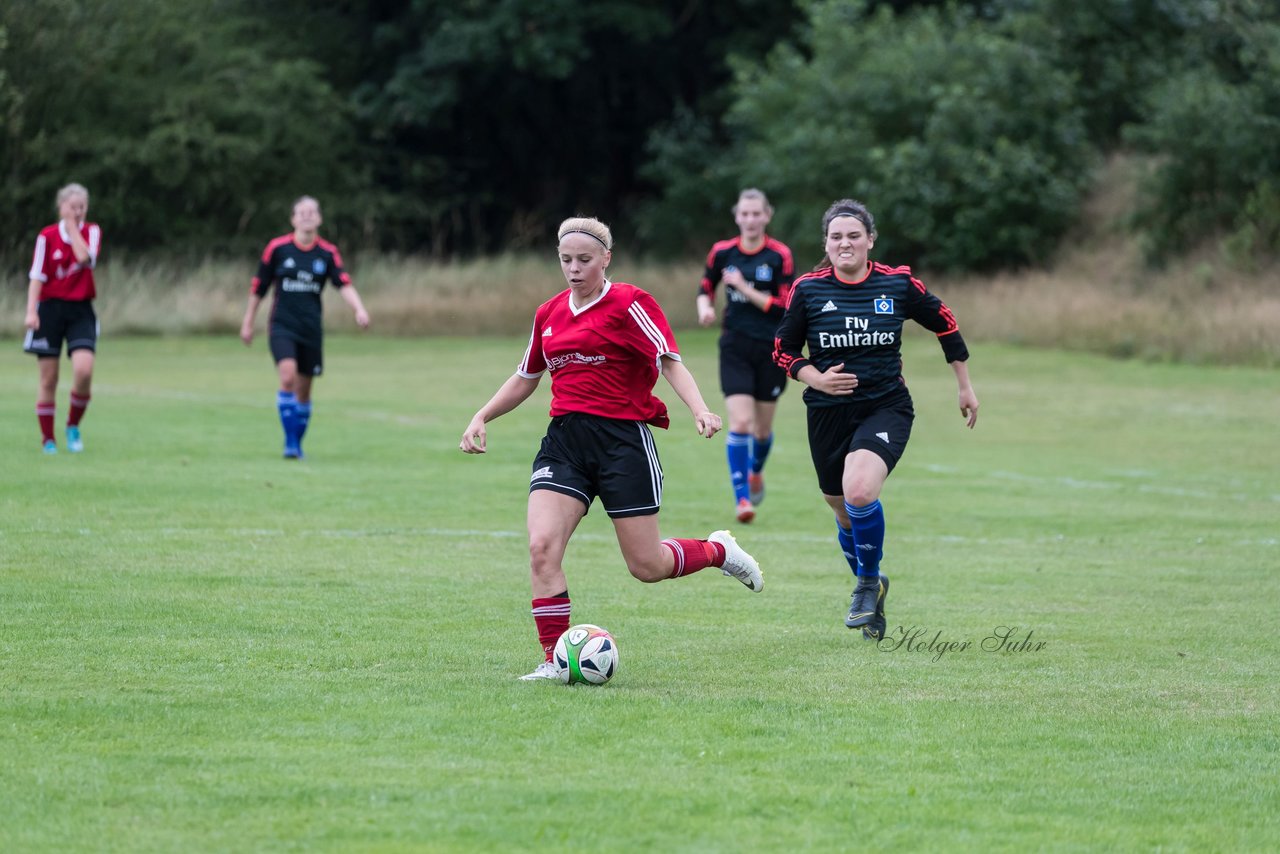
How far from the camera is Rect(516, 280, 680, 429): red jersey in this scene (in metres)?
7.06

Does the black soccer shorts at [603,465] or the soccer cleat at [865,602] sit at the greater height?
the black soccer shorts at [603,465]

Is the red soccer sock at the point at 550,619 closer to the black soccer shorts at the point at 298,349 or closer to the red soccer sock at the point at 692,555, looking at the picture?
the red soccer sock at the point at 692,555

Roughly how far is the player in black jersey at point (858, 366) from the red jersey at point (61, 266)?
8.40 metres

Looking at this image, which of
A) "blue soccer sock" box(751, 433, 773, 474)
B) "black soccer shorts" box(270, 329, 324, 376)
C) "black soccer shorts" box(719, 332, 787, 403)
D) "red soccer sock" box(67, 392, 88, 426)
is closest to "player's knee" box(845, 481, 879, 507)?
"black soccer shorts" box(719, 332, 787, 403)

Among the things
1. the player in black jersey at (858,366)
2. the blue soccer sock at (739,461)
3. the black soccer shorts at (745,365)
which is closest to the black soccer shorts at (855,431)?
the player in black jersey at (858,366)

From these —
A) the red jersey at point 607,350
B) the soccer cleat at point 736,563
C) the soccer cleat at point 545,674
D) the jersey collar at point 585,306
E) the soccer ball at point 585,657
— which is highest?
the jersey collar at point 585,306

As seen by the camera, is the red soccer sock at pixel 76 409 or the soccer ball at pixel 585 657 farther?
the red soccer sock at pixel 76 409

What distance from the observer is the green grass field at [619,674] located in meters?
5.00

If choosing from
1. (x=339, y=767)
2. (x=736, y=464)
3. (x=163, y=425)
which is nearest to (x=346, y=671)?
(x=339, y=767)

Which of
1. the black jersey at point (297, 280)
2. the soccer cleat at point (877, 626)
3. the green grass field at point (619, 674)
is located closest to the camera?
the green grass field at point (619, 674)

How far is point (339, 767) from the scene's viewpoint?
5.37 m

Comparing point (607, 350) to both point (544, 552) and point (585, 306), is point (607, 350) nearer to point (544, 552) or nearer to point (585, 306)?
point (585, 306)

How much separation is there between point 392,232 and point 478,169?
471 cm

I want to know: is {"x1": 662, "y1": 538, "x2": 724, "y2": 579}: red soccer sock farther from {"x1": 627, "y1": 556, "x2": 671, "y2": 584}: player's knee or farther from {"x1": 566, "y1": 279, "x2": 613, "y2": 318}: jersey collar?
{"x1": 566, "y1": 279, "x2": 613, "y2": 318}: jersey collar
